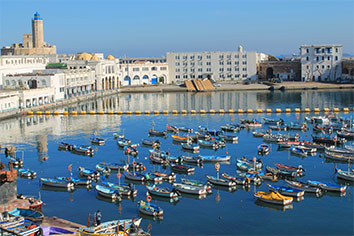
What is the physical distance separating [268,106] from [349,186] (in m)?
42.0

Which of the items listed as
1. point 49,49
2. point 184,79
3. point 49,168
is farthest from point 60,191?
point 49,49

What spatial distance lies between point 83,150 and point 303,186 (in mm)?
19838

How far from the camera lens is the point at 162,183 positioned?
113 ft

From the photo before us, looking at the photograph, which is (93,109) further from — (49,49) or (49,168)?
(49,49)

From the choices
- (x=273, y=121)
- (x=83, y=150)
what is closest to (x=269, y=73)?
(x=273, y=121)

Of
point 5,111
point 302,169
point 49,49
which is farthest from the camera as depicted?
point 49,49

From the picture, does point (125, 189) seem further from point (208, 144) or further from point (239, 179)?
point (208, 144)

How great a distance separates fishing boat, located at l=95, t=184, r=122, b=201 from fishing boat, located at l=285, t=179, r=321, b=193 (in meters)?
10.7

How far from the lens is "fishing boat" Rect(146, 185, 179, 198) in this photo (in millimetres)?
31328

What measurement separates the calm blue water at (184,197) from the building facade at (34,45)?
62.4 meters

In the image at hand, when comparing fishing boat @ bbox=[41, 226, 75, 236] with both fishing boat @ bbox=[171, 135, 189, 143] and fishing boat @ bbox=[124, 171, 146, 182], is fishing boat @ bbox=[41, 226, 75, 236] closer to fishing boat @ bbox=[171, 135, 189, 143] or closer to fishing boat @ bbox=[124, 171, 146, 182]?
fishing boat @ bbox=[124, 171, 146, 182]

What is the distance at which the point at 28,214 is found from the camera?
2619 cm

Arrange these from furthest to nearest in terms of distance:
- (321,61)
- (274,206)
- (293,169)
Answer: (321,61) < (293,169) < (274,206)

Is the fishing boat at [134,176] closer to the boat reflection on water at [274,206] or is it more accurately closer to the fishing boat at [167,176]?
the fishing boat at [167,176]
